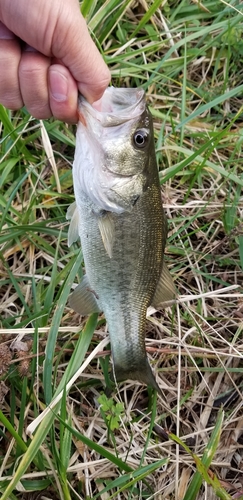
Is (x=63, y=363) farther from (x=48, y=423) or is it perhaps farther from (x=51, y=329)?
(x=48, y=423)

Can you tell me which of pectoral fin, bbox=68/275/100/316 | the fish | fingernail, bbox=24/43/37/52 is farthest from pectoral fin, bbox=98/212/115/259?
fingernail, bbox=24/43/37/52

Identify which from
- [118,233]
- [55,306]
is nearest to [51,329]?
[55,306]

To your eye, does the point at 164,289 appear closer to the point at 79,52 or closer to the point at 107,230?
the point at 107,230

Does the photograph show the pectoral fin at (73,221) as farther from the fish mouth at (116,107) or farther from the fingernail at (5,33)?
the fingernail at (5,33)

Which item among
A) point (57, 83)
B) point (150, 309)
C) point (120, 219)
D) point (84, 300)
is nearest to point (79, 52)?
point (57, 83)

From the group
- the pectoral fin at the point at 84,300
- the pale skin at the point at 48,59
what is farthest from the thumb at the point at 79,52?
the pectoral fin at the point at 84,300
